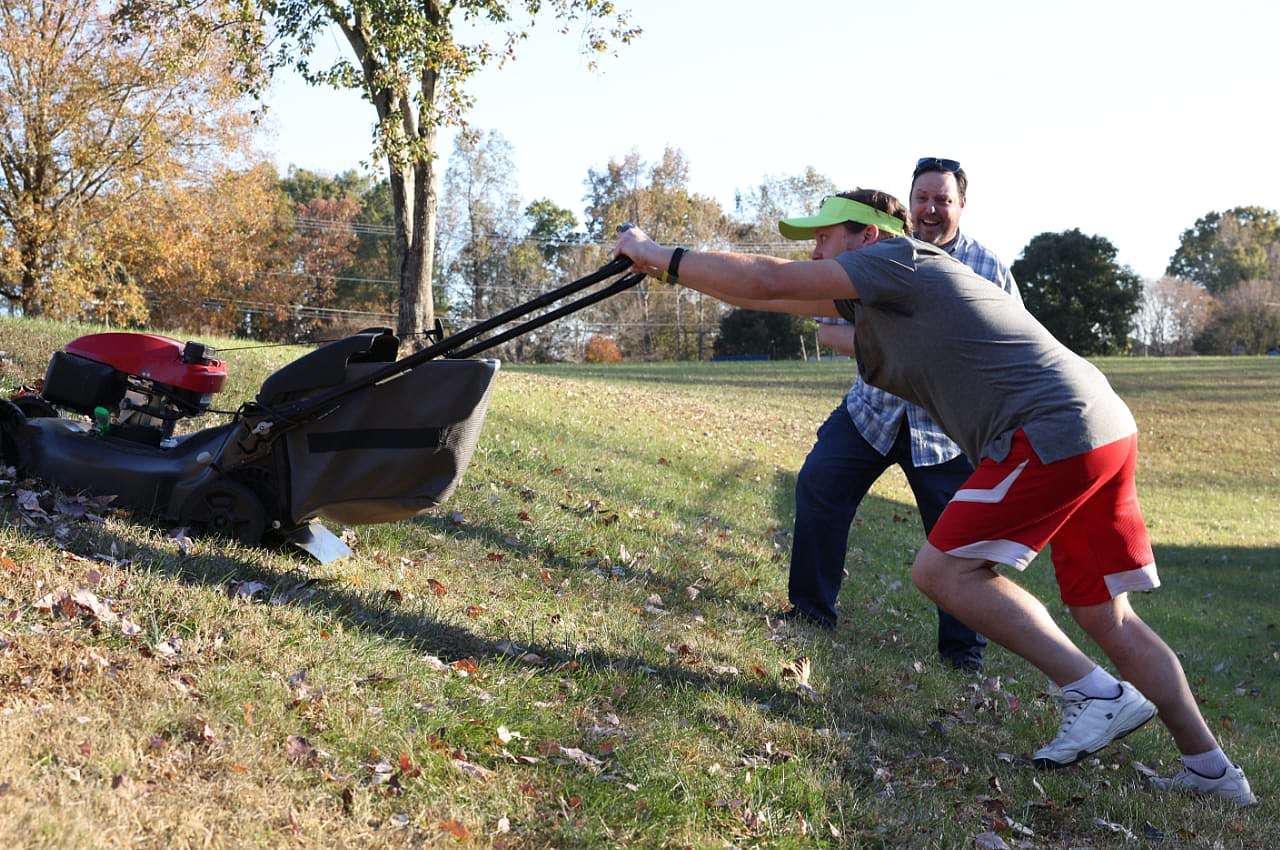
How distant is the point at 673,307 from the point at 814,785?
57.5 m

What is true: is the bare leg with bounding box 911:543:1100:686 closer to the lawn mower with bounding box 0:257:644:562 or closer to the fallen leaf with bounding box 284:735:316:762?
the lawn mower with bounding box 0:257:644:562

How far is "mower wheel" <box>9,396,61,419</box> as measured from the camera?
5.54 meters

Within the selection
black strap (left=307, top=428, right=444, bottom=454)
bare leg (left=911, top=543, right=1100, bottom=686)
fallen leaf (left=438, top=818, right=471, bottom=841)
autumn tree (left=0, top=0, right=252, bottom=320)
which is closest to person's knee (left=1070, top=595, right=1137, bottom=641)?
bare leg (left=911, top=543, right=1100, bottom=686)

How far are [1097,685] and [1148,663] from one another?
22cm

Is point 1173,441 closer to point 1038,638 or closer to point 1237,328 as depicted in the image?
point 1038,638

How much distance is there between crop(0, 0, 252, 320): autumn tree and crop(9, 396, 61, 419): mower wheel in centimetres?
2081

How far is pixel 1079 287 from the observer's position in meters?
45.9

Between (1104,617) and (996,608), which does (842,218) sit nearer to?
(996,608)

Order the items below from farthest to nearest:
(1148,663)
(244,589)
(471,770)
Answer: (244,589) < (1148,663) < (471,770)

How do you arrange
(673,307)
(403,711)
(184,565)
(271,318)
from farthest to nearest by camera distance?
1. (673,307)
2. (271,318)
3. (184,565)
4. (403,711)

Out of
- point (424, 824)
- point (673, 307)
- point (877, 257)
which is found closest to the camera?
point (424, 824)

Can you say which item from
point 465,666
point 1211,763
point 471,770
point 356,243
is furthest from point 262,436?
point 356,243

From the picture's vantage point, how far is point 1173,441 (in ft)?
79.6

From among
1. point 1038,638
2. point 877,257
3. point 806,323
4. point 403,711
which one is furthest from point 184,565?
point 806,323
